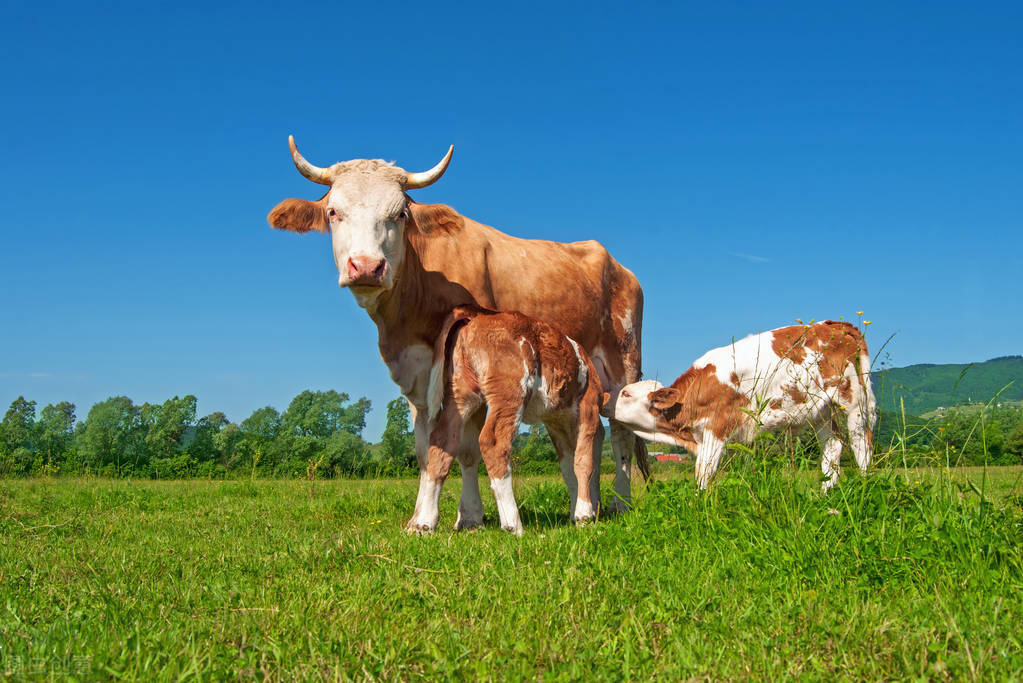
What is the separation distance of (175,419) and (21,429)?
7.67 metres

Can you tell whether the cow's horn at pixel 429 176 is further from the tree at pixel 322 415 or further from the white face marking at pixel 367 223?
the tree at pixel 322 415

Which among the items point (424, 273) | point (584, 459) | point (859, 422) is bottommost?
point (584, 459)

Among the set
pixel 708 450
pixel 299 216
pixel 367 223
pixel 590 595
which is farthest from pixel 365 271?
pixel 708 450

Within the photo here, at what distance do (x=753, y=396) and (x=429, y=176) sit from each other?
13.9 feet

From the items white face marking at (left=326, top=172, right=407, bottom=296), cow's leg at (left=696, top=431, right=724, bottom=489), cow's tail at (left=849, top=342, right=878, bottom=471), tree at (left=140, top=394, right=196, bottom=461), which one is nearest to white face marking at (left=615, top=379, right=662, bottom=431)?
cow's leg at (left=696, top=431, right=724, bottom=489)

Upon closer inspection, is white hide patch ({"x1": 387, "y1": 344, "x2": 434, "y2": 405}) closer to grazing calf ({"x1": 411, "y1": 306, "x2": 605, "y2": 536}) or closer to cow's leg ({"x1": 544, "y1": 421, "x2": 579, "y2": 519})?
grazing calf ({"x1": 411, "y1": 306, "x2": 605, "y2": 536})

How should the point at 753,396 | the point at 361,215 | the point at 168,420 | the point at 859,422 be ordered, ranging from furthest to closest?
the point at 168,420 → the point at 859,422 → the point at 753,396 → the point at 361,215

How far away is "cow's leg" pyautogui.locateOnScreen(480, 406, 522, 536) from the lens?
622 centimetres

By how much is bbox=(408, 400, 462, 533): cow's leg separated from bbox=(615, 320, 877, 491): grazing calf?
9.32ft

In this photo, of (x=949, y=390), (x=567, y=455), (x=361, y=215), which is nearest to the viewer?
(x=949, y=390)

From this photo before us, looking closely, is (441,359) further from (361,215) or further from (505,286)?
(505,286)

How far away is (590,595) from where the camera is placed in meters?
4.10

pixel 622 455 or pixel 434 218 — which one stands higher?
pixel 434 218

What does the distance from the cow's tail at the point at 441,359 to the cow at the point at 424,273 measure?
0.36m
